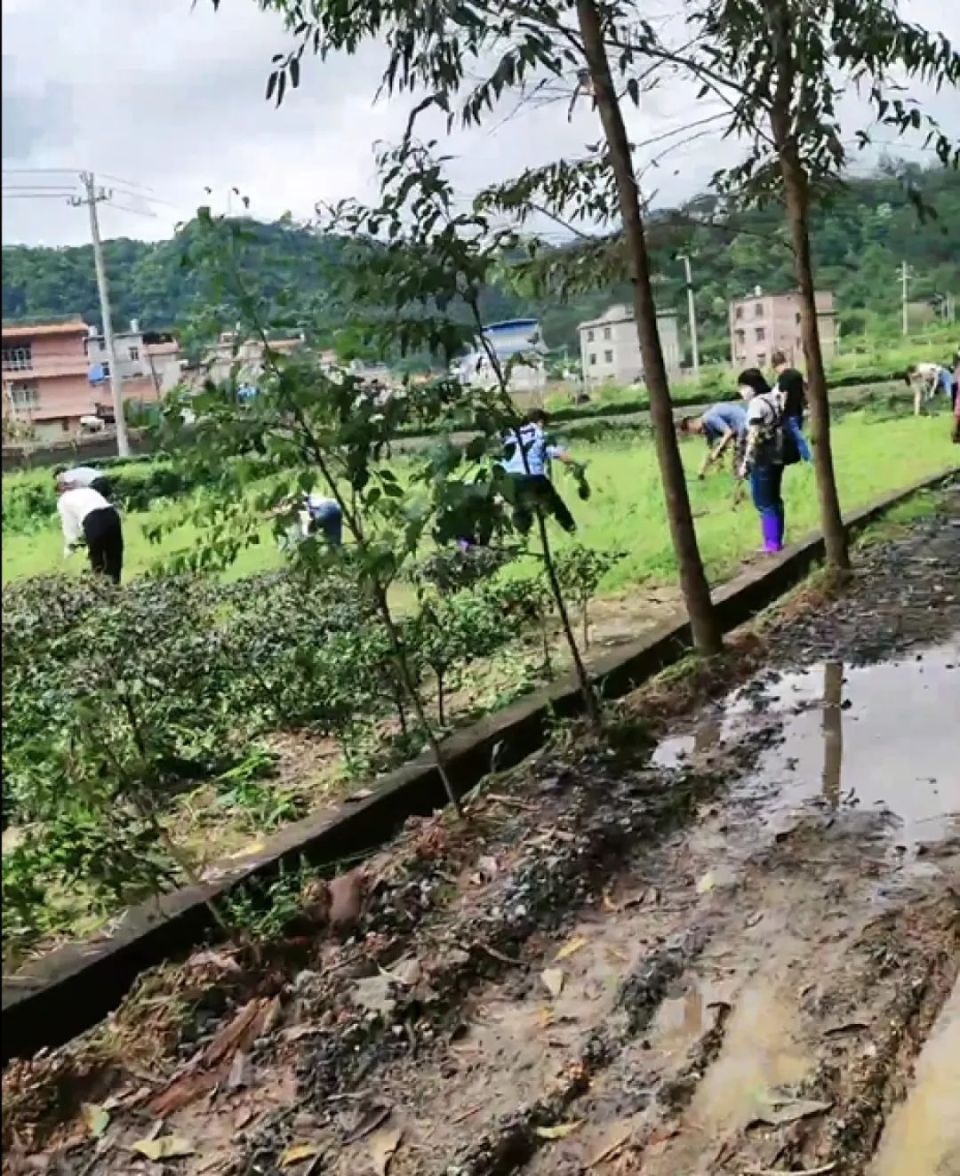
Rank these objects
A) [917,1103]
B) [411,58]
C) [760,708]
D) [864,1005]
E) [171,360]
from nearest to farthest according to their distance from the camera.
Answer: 1. [917,1103]
2. [864,1005]
3. [171,360]
4. [411,58]
5. [760,708]

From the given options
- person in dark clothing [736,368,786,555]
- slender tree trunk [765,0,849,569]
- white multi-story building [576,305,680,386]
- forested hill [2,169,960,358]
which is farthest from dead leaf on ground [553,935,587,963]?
person in dark clothing [736,368,786,555]

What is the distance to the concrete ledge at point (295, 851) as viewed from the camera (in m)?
2.50

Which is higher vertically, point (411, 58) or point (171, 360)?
point (411, 58)

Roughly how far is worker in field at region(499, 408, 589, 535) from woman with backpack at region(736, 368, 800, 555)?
2.89m

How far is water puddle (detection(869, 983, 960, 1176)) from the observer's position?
205cm

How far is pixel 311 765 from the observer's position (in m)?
4.01

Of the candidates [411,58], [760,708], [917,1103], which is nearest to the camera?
[917,1103]

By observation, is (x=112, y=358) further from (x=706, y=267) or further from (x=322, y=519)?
(x=706, y=267)

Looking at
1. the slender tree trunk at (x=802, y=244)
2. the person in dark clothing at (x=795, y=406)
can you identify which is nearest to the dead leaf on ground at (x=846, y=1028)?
the slender tree trunk at (x=802, y=244)

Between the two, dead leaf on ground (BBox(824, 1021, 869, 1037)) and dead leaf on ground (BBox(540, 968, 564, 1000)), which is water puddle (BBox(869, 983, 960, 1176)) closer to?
dead leaf on ground (BBox(824, 1021, 869, 1037))

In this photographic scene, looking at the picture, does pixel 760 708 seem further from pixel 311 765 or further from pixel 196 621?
pixel 196 621

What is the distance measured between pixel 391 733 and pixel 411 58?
196 cm

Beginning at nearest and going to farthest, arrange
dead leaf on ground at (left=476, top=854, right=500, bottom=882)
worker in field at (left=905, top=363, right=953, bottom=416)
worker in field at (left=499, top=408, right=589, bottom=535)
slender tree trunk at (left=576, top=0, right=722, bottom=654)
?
dead leaf on ground at (left=476, top=854, right=500, bottom=882), worker in field at (left=499, top=408, right=589, bottom=535), slender tree trunk at (left=576, top=0, right=722, bottom=654), worker in field at (left=905, top=363, right=953, bottom=416)

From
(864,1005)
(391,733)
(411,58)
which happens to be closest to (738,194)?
(411,58)
